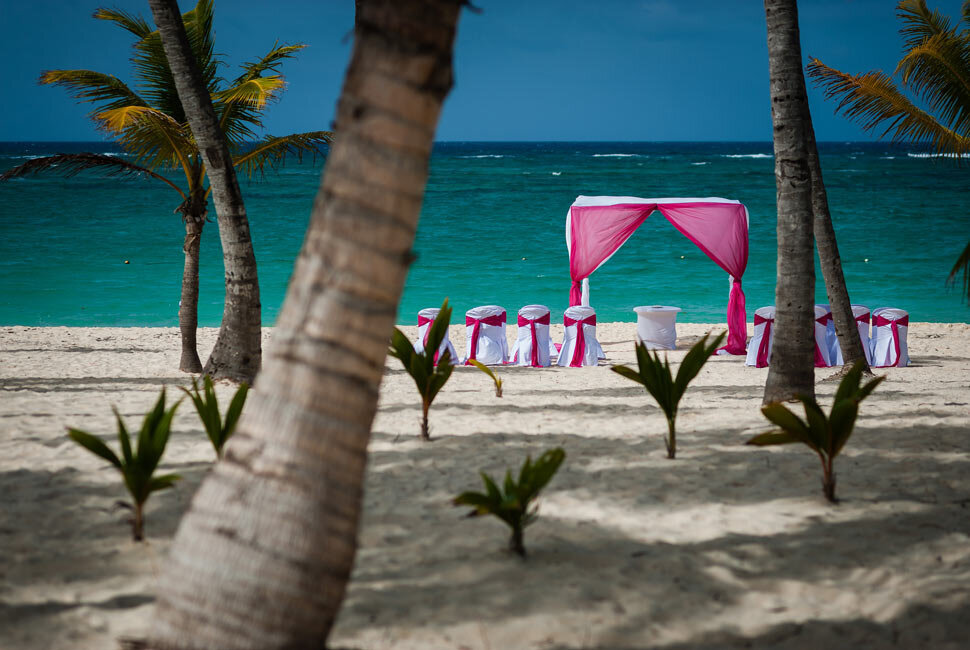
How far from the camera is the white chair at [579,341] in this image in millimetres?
9625

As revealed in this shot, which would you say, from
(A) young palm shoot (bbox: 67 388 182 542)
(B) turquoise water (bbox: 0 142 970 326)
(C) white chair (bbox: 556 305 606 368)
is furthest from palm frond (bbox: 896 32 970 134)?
(A) young palm shoot (bbox: 67 388 182 542)

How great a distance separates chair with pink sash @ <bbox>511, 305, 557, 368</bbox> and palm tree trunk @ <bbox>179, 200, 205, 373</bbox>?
12.9ft

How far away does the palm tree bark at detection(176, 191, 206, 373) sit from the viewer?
8.02m

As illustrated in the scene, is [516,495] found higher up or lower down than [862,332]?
lower down

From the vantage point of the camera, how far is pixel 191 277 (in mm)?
8062

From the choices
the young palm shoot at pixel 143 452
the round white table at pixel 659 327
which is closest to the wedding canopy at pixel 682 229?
the round white table at pixel 659 327

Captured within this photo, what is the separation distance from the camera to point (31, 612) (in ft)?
7.92

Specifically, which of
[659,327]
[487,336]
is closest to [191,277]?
[487,336]

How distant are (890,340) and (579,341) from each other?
384 centimetres

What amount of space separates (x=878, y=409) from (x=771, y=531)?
2.86 m

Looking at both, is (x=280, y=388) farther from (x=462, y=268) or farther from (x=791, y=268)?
(x=462, y=268)

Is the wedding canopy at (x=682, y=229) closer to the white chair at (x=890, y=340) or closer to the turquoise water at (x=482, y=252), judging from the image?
the white chair at (x=890, y=340)

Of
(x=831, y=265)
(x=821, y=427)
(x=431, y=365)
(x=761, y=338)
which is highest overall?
(x=831, y=265)

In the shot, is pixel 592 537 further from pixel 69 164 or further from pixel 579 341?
pixel 69 164
